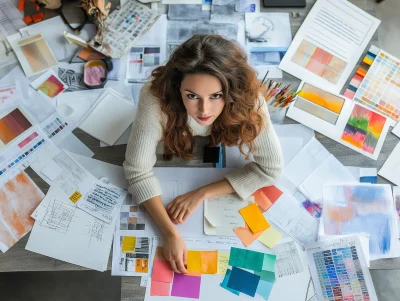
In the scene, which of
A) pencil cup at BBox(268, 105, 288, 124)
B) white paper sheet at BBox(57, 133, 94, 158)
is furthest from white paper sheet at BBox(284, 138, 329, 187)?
white paper sheet at BBox(57, 133, 94, 158)

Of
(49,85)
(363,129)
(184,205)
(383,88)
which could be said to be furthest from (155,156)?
(383,88)

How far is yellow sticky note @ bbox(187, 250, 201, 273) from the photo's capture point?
3.88 feet

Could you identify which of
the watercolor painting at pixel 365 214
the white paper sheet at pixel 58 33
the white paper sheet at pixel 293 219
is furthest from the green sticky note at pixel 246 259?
the white paper sheet at pixel 58 33

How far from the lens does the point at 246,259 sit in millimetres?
1195

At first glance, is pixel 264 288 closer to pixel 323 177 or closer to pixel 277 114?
pixel 323 177

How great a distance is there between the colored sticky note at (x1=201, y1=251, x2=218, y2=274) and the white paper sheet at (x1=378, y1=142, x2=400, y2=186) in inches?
24.3

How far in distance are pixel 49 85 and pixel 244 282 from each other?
0.92m

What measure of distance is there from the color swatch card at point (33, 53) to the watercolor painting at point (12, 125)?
0.16m

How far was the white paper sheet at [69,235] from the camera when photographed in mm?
1182

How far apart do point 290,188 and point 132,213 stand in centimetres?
51

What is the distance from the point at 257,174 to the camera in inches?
48.9

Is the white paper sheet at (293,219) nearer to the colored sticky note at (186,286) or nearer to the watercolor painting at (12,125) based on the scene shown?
the colored sticky note at (186,286)

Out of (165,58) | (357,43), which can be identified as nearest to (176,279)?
(165,58)

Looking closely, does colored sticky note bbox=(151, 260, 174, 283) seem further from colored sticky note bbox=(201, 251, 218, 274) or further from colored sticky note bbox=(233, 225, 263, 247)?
colored sticky note bbox=(233, 225, 263, 247)
